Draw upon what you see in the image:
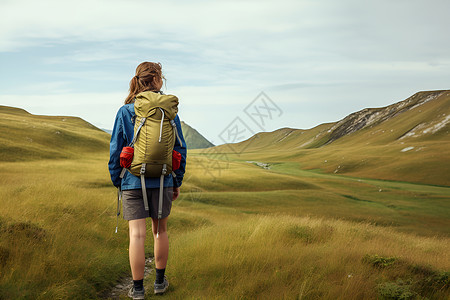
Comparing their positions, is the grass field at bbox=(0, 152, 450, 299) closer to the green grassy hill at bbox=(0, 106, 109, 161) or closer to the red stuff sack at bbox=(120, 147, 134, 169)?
the red stuff sack at bbox=(120, 147, 134, 169)

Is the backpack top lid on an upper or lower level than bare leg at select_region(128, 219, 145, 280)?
upper

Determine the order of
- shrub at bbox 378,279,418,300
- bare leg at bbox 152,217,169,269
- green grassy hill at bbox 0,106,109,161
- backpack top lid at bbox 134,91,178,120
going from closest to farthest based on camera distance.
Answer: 1. backpack top lid at bbox 134,91,178,120
2. shrub at bbox 378,279,418,300
3. bare leg at bbox 152,217,169,269
4. green grassy hill at bbox 0,106,109,161

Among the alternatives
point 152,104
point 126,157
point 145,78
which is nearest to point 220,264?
point 126,157

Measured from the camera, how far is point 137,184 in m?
4.94

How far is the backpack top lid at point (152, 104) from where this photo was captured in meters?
4.85

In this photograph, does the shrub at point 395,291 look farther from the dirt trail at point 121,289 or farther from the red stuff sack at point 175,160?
the dirt trail at point 121,289

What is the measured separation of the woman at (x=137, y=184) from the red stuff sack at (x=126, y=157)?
0.57 ft

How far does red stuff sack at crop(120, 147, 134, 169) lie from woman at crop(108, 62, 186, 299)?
17 centimetres

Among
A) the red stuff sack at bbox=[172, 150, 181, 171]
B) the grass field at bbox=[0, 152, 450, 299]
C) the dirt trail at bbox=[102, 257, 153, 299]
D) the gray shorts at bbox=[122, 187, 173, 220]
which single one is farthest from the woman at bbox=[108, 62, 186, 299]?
the grass field at bbox=[0, 152, 450, 299]

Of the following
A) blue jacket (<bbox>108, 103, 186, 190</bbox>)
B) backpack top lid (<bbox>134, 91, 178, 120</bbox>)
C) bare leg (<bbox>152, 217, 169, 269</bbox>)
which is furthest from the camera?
bare leg (<bbox>152, 217, 169, 269</bbox>)

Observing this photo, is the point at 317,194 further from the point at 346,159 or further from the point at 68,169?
the point at 346,159

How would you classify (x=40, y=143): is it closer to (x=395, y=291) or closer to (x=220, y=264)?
(x=220, y=264)

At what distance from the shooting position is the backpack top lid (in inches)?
191

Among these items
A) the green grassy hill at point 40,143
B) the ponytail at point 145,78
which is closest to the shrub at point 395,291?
the ponytail at point 145,78
